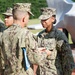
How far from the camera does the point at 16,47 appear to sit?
2914 mm

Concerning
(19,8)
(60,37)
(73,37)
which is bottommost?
(73,37)

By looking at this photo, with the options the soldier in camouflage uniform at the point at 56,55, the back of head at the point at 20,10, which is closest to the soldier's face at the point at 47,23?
the soldier in camouflage uniform at the point at 56,55

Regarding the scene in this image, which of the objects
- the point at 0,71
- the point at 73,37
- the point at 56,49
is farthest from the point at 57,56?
the point at 73,37

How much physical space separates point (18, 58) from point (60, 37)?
847 millimetres

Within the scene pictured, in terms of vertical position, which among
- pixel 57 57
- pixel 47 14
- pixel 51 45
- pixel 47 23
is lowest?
pixel 57 57

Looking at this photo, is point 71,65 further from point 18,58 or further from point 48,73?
point 18,58

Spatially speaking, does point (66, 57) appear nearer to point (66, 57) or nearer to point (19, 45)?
point (66, 57)

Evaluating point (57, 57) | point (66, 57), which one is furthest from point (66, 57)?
point (57, 57)

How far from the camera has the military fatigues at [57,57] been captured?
3.57m

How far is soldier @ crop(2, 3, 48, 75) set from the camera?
2.88 meters

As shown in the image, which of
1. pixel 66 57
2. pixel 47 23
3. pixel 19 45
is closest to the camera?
pixel 19 45

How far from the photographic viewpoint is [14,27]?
9.69 feet

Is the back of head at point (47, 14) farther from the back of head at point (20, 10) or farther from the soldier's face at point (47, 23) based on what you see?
the back of head at point (20, 10)

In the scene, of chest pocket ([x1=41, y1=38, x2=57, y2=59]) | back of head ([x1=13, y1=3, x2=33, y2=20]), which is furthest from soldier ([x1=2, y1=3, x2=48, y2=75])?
chest pocket ([x1=41, y1=38, x2=57, y2=59])
